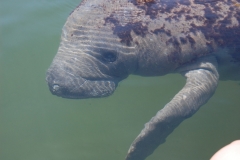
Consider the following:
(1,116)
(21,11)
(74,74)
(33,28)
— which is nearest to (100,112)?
(74,74)

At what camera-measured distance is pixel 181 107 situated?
495cm

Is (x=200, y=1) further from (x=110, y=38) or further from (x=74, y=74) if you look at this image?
(x=74, y=74)

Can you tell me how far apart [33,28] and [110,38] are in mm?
3481

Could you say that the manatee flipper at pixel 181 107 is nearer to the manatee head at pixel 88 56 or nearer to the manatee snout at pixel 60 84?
the manatee head at pixel 88 56

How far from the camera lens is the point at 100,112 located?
667 centimetres

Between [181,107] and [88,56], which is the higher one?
[88,56]

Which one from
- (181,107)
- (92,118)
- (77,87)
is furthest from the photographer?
(92,118)

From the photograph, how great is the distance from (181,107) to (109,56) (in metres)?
1.48

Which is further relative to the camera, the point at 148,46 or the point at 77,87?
the point at 148,46

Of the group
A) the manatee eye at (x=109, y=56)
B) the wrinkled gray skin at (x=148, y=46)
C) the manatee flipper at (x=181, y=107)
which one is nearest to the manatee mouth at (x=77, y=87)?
the wrinkled gray skin at (x=148, y=46)

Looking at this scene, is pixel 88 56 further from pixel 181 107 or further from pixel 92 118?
pixel 92 118

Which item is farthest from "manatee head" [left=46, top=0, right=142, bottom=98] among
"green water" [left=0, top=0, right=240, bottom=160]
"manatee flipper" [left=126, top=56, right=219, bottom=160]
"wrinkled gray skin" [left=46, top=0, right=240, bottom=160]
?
"green water" [left=0, top=0, right=240, bottom=160]

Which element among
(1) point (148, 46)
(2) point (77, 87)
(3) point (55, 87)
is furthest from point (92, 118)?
(1) point (148, 46)

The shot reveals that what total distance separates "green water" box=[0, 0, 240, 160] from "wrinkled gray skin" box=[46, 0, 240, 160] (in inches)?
47.6
